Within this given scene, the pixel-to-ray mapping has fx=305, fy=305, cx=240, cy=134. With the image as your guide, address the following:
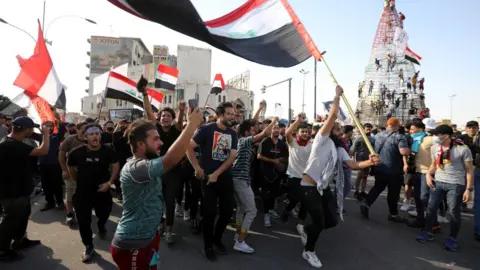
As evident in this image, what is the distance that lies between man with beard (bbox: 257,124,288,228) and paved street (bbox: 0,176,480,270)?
59 centimetres

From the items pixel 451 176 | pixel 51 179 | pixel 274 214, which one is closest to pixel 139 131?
pixel 274 214

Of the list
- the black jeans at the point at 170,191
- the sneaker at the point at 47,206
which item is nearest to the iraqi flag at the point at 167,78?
the sneaker at the point at 47,206

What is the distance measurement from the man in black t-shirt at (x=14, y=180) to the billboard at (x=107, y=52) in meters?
72.8

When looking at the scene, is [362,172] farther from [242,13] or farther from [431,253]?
[242,13]

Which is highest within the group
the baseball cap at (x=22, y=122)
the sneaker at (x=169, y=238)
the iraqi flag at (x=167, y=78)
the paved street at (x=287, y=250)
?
the iraqi flag at (x=167, y=78)

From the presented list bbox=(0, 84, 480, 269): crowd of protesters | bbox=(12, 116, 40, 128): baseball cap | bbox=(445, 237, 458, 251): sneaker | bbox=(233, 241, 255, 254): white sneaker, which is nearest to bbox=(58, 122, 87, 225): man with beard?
bbox=(0, 84, 480, 269): crowd of protesters

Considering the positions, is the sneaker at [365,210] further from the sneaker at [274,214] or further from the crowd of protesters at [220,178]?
the sneaker at [274,214]

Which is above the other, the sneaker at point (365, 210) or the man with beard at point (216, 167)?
the man with beard at point (216, 167)

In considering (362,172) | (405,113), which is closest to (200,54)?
(405,113)

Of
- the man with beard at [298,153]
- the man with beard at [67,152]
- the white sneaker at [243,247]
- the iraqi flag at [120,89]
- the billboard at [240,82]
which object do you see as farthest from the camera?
the billboard at [240,82]

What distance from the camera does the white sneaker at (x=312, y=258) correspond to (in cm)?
397

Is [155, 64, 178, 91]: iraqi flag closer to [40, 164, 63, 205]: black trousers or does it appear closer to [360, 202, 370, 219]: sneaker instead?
[40, 164, 63, 205]: black trousers

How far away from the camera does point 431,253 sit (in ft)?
14.9

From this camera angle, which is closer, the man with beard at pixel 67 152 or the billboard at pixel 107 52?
the man with beard at pixel 67 152
